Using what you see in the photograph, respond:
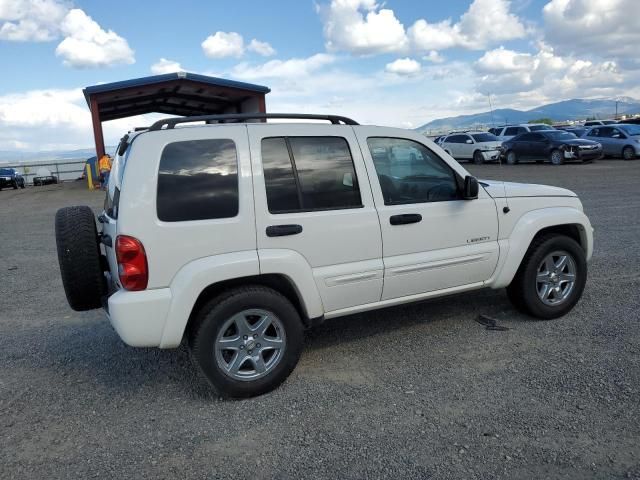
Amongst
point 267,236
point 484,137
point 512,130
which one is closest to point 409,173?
point 267,236

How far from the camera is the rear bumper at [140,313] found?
3498 mm

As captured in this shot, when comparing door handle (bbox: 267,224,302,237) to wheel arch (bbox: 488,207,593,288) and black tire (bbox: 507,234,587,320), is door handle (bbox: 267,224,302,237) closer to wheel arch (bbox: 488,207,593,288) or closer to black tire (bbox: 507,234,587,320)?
wheel arch (bbox: 488,207,593,288)

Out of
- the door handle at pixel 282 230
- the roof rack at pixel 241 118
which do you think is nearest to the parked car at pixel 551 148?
the roof rack at pixel 241 118

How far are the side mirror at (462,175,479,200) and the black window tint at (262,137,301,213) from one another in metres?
1.42

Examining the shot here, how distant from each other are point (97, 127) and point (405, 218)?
24340mm

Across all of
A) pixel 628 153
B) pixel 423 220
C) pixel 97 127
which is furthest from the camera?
pixel 97 127

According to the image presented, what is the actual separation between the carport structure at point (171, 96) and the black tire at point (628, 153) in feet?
52.8

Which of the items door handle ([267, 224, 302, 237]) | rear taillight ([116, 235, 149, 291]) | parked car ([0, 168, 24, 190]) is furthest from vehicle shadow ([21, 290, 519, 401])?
parked car ([0, 168, 24, 190])

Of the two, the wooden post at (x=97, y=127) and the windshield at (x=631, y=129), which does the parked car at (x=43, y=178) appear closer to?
the wooden post at (x=97, y=127)

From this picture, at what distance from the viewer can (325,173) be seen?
407cm

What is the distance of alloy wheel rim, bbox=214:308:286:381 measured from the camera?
376 centimetres

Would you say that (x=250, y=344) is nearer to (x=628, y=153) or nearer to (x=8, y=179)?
(x=628, y=153)

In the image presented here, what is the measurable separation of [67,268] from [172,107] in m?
28.5

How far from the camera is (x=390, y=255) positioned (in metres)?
4.21
